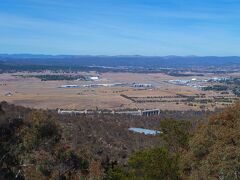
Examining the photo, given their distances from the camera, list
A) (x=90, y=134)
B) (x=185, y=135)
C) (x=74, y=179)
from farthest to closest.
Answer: (x=90, y=134) → (x=185, y=135) → (x=74, y=179)

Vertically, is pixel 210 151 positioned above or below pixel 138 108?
above

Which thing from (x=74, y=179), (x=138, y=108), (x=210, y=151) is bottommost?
(x=138, y=108)

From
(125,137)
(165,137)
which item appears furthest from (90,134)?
(165,137)

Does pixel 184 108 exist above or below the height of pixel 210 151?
below

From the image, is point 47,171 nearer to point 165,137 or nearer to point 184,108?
point 165,137

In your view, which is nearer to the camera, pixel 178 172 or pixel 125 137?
pixel 178 172

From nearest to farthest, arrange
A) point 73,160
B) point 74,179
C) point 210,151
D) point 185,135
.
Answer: point 210,151 < point 74,179 < point 73,160 < point 185,135

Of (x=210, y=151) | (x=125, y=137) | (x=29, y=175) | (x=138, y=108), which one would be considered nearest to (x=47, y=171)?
(x=29, y=175)

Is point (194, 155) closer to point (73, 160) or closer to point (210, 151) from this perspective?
point (210, 151)

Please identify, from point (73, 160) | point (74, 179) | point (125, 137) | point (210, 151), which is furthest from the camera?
point (125, 137)
